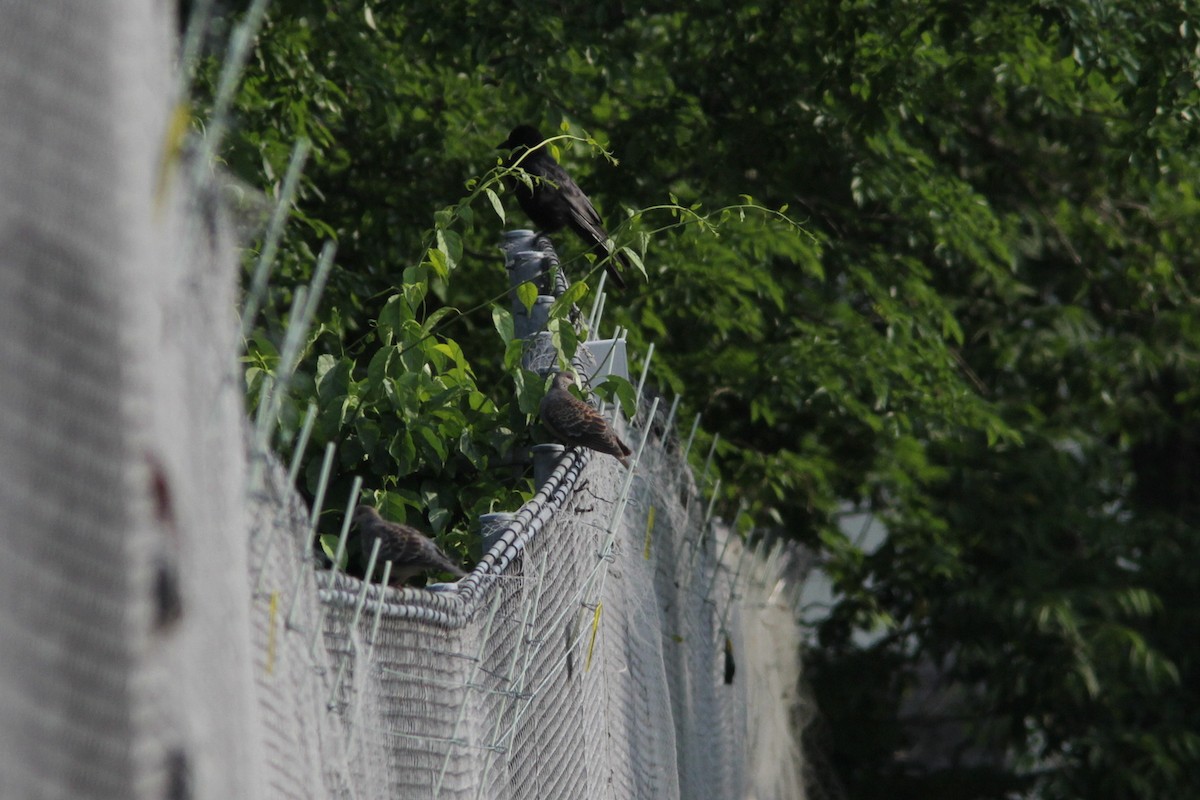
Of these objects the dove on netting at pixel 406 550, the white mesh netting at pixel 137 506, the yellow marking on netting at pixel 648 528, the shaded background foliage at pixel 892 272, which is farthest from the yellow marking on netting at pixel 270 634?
the shaded background foliage at pixel 892 272

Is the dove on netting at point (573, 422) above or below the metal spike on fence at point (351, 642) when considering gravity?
above

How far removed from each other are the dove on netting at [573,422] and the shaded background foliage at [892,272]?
0.75m

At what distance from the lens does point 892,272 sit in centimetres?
847

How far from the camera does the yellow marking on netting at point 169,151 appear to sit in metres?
1.17

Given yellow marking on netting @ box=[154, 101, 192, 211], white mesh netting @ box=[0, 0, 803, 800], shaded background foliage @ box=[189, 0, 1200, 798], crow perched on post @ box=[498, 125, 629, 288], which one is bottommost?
white mesh netting @ box=[0, 0, 803, 800]

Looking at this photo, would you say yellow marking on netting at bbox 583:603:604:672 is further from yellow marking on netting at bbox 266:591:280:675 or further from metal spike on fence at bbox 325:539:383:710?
yellow marking on netting at bbox 266:591:280:675

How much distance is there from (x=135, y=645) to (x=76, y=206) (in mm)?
290

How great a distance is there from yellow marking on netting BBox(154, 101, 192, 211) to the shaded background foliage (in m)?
3.23

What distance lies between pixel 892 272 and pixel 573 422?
501cm

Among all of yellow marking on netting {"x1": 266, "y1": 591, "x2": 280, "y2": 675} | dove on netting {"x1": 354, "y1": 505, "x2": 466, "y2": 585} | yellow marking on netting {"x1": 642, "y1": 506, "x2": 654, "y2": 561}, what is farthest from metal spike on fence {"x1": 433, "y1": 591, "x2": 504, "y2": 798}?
yellow marking on netting {"x1": 642, "y1": 506, "x2": 654, "y2": 561}

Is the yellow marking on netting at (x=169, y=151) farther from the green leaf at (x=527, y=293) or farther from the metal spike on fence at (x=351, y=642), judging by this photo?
the green leaf at (x=527, y=293)

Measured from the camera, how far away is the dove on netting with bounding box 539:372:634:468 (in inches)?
147

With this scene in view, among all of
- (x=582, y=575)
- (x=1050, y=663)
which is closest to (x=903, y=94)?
(x=1050, y=663)

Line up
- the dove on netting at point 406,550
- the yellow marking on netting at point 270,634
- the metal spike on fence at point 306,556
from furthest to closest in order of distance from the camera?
the dove on netting at point 406,550, the metal spike on fence at point 306,556, the yellow marking on netting at point 270,634
